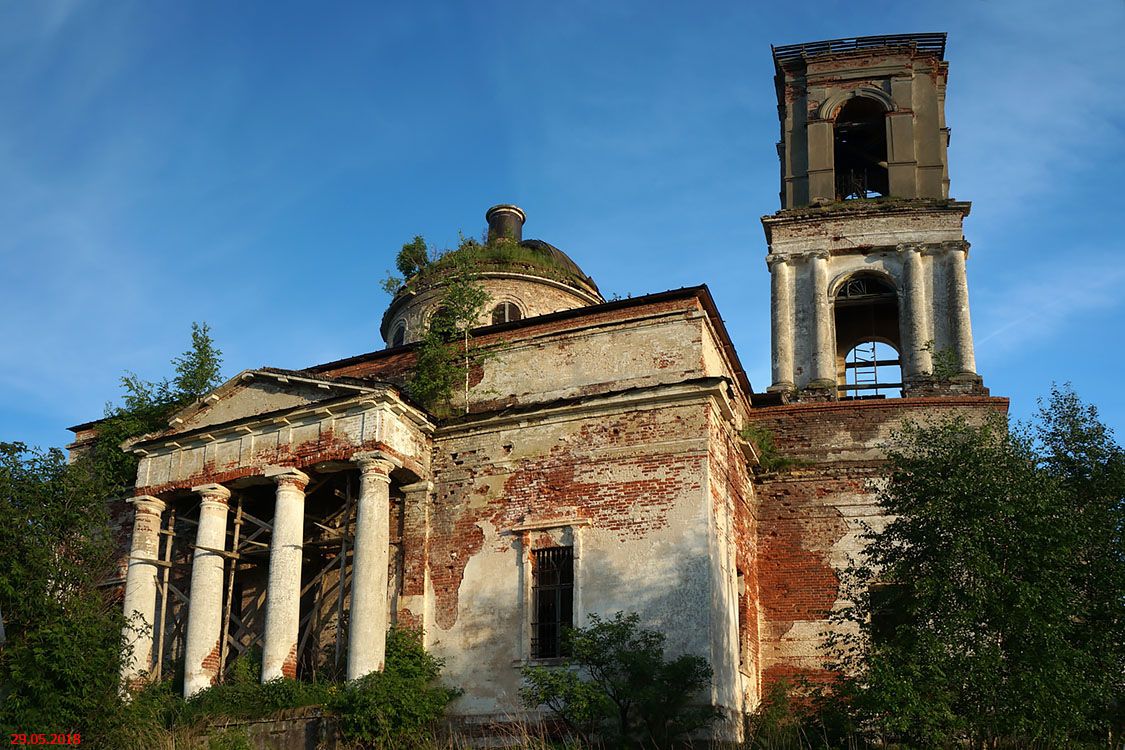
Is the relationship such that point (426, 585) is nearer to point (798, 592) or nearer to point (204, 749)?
point (204, 749)

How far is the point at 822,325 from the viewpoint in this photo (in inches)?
803

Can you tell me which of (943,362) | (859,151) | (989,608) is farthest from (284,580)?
(859,151)

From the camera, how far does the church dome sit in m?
22.7

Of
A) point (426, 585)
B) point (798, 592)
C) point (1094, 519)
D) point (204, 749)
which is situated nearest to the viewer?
point (1094, 519)

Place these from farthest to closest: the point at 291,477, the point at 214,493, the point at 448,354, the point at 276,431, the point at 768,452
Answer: the point at 768,452
the point at 448,354
the point at 214,493
the point at 276,431
the point at 291,477

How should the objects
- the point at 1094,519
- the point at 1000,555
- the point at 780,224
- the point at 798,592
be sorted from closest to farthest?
the point at 1000,555 < the point at 1094,519 < the point at 798,592 < the point at 780,224

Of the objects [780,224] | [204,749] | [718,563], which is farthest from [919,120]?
[204,749]

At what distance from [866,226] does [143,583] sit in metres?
14.8

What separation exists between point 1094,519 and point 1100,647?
155 centimetres

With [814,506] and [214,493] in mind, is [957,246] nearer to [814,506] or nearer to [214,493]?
[814,506]

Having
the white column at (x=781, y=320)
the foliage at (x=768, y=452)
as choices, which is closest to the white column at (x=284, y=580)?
the foliage at (x=768, y=452)

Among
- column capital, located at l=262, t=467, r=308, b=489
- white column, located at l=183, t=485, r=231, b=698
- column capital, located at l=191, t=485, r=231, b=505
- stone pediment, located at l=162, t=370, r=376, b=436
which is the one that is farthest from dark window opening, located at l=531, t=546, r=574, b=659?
column capital, located at l=191, t=485, r=231, b=505

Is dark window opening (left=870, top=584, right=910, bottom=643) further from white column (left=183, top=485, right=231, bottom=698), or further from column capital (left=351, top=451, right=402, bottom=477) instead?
white column (left=183, top=485, right=231, bottom=698)

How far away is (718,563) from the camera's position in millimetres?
14547
